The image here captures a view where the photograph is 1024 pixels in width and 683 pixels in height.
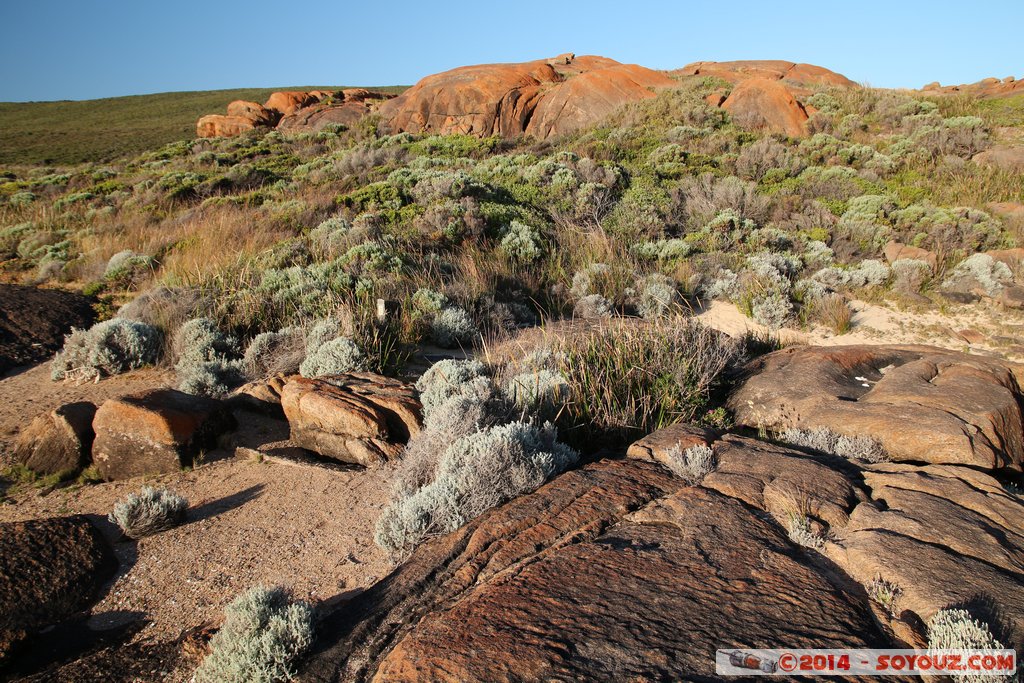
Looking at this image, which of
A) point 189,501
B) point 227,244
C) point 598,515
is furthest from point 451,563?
point 227,244

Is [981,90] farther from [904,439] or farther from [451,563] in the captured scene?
[451,563]

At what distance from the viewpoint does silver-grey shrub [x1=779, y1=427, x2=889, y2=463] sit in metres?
4.22

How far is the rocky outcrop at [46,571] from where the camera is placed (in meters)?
3.15

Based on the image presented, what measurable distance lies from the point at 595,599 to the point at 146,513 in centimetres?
301

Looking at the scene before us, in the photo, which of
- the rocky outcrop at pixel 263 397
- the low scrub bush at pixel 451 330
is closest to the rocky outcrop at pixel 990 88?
the low scrub bush at pixel 451 330

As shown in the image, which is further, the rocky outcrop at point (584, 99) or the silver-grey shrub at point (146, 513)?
the rocky outcrop at point (584, 99)

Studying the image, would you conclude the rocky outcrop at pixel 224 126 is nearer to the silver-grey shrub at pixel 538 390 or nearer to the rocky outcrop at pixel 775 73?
the rocky outcrop at pixel 775 73

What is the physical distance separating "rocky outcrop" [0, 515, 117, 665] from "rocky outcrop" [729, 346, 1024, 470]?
4819 millimetres

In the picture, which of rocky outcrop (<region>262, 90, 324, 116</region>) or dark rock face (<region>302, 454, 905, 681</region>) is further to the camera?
rocky outcrop (<region>262, 90, 324, 116</region>)

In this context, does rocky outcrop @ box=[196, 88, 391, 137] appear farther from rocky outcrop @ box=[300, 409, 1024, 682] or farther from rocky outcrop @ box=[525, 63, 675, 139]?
rocky outcrop @ box=[300, 409, 1024, 682]

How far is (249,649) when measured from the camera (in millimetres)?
2604

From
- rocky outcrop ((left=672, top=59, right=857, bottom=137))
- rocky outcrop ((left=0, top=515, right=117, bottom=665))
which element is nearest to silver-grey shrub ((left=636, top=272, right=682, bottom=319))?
rocky outcrop ((left=0, top=515, right=117, bottom=665))

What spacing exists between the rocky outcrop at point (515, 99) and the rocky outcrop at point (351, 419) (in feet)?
57.1

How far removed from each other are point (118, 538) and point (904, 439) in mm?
5391
